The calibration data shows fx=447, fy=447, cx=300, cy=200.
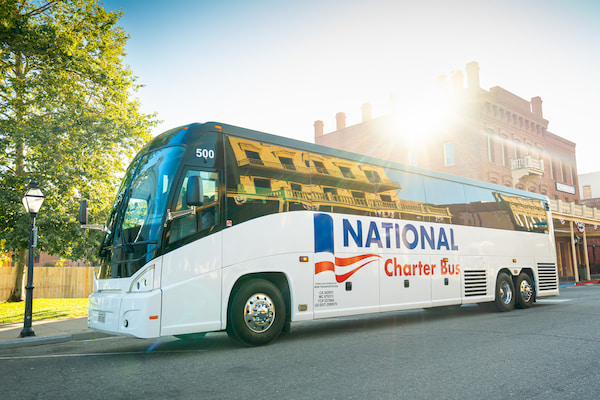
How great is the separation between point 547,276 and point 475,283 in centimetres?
419

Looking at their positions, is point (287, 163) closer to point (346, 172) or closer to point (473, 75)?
point (346, 172)

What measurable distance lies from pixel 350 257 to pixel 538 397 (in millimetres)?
4797

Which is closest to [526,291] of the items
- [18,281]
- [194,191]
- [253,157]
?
[253,157]

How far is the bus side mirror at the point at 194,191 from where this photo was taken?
20.6 feet

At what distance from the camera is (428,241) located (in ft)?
33.5

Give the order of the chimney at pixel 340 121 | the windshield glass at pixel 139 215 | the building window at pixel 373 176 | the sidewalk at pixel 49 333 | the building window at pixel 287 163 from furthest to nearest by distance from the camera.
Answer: the chimney at pixel 340 121
the building window at pixel 373 176
the sidewalk at pixel 49 333
the building window at pixel 287 163
the windshield glass at pixel 139 215

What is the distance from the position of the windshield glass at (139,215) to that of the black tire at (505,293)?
9.39 metres

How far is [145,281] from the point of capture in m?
6.19

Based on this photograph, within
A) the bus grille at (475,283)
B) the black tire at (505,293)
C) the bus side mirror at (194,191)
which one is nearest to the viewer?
the bus side mirror at (194,191)

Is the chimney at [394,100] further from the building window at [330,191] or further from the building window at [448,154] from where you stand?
the building window at [330,191]

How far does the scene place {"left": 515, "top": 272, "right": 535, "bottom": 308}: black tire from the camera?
500 inches

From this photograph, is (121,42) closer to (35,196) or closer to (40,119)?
(40,119)

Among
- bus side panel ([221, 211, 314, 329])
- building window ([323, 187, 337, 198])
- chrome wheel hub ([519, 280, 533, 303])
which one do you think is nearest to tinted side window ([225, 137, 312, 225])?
bus side panel ([221, 211, 314, 329])

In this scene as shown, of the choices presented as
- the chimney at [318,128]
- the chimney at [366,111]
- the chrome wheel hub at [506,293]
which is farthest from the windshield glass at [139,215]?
the chimney at [318,128]
